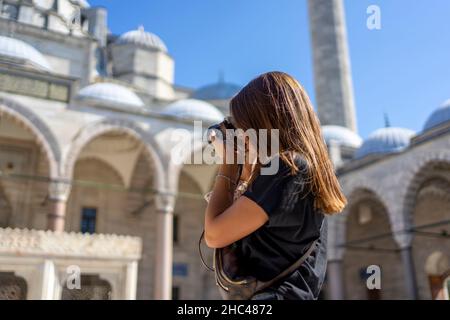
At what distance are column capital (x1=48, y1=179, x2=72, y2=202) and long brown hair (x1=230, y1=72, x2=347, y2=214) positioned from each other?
1007 cm

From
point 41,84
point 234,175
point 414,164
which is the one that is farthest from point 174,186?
point 234,175

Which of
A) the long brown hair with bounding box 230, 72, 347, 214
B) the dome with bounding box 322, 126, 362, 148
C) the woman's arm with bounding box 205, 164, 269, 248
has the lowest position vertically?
the woman's arm with bounding box 205, 164, 269, 248

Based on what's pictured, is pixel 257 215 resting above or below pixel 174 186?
below

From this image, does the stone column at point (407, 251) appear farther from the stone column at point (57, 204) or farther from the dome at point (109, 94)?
the stone column at point (57, 204)

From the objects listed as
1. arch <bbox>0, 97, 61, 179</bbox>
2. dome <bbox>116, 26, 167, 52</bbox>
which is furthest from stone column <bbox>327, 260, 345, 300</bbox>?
dome <bbox>116, 26, 167, 52</bbox>

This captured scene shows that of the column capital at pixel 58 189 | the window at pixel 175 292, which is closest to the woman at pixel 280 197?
the column capital at pixel 58 189

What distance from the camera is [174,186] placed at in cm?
1204

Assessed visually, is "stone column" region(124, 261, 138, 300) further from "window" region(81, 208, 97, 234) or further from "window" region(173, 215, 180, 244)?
"window" region(173, 215, 180, 244)

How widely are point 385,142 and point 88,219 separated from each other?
9.66 m

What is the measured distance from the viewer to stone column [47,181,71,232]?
33.6ft

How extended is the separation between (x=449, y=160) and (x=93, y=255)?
7965 mm

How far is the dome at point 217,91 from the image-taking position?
20312 mm

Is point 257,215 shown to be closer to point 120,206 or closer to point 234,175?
point 234,175

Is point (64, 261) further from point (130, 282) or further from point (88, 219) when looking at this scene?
point (88, 219)
